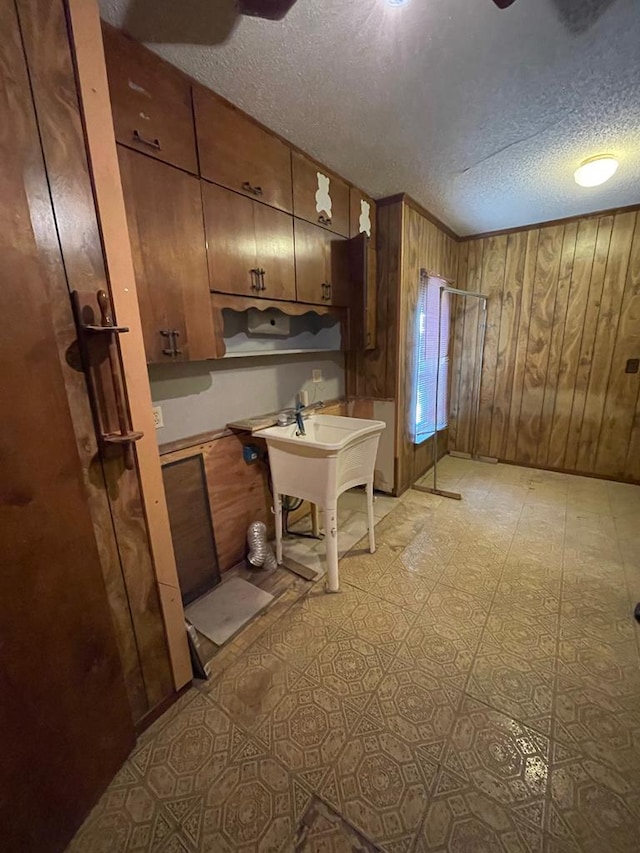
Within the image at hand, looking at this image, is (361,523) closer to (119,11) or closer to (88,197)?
(88,197)

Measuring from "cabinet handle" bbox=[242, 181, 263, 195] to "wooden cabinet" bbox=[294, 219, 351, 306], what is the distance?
0.30 m

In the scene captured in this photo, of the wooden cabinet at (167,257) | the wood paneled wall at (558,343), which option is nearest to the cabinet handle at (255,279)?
the wooden cabinet at (167,257)

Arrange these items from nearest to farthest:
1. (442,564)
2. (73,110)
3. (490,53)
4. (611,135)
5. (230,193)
Result: 1. (73,110)
2. (490,53)
3. (230,193)
4. (611,135)
5. (442,564)

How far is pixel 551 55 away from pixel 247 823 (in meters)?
2.82

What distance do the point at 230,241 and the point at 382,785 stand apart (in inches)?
85.5

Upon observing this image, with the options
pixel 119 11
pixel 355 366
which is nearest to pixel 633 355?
pixel 355 366

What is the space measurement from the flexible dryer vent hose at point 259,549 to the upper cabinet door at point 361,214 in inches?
83.0

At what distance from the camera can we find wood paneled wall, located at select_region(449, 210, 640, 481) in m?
2.98

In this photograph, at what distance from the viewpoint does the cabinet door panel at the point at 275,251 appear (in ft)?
5.68

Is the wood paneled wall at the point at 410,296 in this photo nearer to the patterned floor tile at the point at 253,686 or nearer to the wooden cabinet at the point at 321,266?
the wooden cabinet at the point at 321,266

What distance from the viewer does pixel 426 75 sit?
137 cm

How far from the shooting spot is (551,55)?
1283 mm

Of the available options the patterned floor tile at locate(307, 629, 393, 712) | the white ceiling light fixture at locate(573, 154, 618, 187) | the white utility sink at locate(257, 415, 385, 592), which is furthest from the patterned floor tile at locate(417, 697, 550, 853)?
the white ceiling light fixture at locate(573, 154, 618, 187)

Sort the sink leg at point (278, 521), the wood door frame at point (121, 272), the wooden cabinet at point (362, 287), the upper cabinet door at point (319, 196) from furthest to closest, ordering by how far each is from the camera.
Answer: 1. the wooden cabinet at point (362, 287)
2. the sink leg at point (278, 521)
3. the upper cabinet door at point (319, 196)
4. the wood door frame at point (121, 272)
